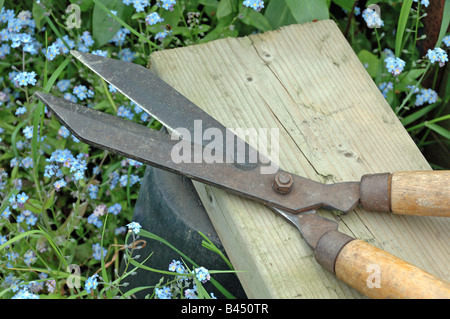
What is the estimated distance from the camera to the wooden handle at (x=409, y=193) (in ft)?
4.83

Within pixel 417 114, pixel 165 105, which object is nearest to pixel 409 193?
pixel 165 105

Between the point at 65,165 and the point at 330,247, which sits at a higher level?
the point at 330,247

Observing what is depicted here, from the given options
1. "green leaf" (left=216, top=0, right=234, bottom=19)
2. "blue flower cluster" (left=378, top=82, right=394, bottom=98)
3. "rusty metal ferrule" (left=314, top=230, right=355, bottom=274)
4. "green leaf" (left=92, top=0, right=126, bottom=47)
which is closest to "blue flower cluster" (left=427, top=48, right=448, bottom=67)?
"blue flower cluster" (left=378, top=82, right=394, bottom=98)

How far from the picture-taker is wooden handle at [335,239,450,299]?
1.29m

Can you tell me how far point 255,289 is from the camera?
5.26ft

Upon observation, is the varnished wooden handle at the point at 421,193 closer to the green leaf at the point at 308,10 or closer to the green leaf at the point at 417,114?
the green leaf at the point at 308,10

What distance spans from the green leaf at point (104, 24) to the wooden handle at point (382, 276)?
164 cm

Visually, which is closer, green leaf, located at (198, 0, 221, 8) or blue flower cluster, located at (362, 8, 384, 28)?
blue flower cluster, located at (362, 8, 384, 28)

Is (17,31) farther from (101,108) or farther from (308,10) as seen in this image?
(308,10)

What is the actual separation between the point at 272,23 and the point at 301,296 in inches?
58.2

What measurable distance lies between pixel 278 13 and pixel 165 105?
1065mm

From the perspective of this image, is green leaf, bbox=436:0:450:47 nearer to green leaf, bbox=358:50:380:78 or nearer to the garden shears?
green leaf, bbox=358:50:380:78

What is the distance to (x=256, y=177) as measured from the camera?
5.28ft

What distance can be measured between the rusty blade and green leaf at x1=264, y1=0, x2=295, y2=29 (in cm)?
116
